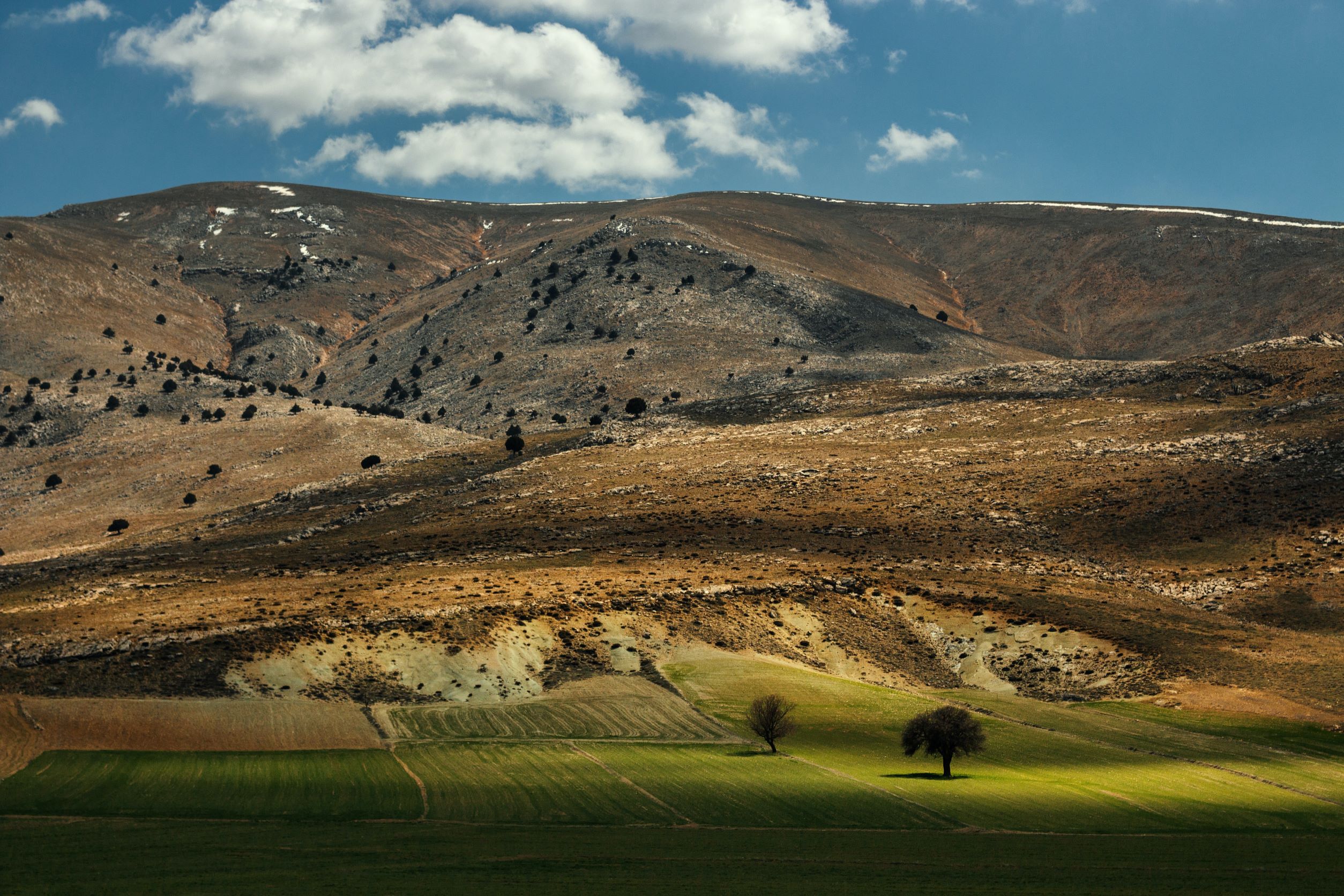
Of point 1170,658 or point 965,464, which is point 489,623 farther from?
point 965,464

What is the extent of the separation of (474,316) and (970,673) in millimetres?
136902

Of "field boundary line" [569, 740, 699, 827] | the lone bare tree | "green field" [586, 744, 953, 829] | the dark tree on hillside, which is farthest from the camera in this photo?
the lone bare tree

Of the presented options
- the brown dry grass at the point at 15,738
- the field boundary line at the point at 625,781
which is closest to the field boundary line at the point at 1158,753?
the field boundary line at the point at 625,781

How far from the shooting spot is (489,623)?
63219 millimetres

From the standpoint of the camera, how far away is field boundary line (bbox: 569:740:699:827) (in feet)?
137

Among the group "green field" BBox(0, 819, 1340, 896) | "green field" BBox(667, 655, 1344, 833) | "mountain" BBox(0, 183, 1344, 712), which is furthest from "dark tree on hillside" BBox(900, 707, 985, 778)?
"mountain" BBox(0, 183, 1344, 712)

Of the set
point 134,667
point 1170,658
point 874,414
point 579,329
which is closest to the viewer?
point 134,667

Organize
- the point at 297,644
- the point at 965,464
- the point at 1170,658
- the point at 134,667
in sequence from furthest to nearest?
the point at 965,464, the point at 1170,658, the point at 297,644, the point at 134,667

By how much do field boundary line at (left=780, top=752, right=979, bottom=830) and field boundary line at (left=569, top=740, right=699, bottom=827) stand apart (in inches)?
324

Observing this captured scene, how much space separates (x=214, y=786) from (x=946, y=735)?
28863mm

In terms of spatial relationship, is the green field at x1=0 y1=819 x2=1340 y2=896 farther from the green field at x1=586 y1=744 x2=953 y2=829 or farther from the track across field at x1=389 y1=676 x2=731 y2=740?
the track across field at x1=389 y1=676 x2=731 y2=740

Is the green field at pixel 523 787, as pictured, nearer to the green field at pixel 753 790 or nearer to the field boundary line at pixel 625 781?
the field boundary line at pixel 625 781

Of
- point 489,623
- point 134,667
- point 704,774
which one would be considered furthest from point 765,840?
Answer: point 134,667

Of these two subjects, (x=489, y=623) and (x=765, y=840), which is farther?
(x=489, y=623)
